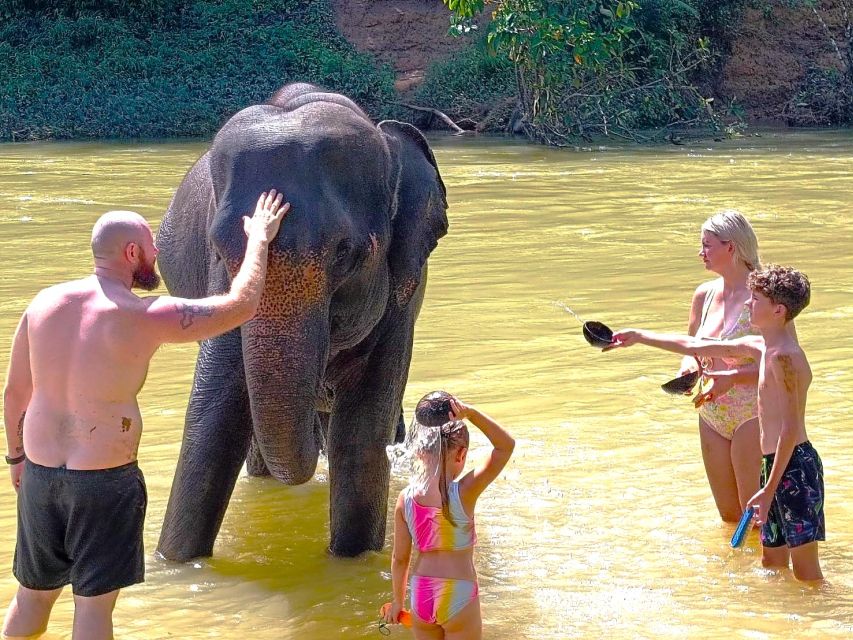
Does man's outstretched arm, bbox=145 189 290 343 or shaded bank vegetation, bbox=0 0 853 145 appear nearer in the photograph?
man's outstretched arm, bbox=145 189 290 343

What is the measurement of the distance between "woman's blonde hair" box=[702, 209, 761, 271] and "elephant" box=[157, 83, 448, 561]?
0.98 m

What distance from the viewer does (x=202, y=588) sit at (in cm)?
482

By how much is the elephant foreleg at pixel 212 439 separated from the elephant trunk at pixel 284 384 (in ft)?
1.71

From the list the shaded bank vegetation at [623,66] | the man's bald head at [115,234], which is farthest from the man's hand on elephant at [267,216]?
the shaded bank vegetation at [623,66]

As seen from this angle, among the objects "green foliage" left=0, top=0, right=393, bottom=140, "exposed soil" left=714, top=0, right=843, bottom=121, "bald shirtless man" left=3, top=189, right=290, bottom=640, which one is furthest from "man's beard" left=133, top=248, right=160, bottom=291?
"exposed soil" left=714, top=0, right=843, bottom=121

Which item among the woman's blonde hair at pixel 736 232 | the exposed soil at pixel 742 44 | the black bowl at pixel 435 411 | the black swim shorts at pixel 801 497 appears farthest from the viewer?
the exposed soil at pixel 742 44

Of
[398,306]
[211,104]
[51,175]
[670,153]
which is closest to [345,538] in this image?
[398,306]

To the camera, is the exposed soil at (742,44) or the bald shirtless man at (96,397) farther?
the exposed soil at (742,44)

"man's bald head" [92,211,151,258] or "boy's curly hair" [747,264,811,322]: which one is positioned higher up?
"man's bald head" [92,211,151,258]

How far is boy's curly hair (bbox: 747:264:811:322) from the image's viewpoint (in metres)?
4.45

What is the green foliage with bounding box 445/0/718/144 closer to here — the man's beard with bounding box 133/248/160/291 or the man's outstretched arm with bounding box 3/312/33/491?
the man's beard with bounding box 133/248/160/291

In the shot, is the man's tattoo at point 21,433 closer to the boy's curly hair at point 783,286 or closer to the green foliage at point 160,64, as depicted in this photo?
the boy's curly hair at point 783,286

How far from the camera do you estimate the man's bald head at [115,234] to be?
12.3ft

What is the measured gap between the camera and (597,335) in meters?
4.81
